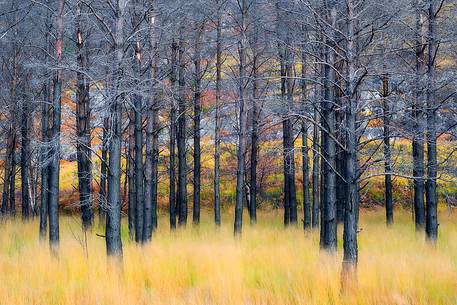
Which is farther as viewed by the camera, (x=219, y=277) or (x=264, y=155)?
(x=264, y=155)

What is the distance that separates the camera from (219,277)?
22.9ft

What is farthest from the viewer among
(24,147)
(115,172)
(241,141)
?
(24,147)

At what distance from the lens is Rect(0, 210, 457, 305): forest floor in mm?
5805

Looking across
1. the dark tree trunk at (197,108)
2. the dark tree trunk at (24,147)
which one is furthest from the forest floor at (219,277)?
the dark tree trunk at (24,147)

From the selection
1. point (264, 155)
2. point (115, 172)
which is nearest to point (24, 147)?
point (264, 155)

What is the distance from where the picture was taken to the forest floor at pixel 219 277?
5.80 meters

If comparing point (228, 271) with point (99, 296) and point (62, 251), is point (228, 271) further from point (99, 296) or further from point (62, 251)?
point (62, 251)

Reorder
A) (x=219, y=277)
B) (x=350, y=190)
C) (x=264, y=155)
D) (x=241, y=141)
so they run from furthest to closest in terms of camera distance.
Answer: (x=241, y=141) → (x=264, y=155) → (x=219, y=277) → (x=350, y=190)

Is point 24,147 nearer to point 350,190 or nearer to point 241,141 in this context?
point 241,141

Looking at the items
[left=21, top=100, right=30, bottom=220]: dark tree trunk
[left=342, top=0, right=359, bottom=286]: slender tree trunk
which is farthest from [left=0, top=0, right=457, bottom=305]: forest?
[left=21, top=100, right=30, bottom=220]: dark tree trunk

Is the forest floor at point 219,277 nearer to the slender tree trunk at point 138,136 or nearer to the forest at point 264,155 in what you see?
the forest at point 264,155

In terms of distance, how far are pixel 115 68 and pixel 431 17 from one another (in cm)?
835

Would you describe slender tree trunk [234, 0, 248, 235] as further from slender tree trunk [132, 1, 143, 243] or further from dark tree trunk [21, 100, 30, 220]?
dark tree trunk [21, 100, 30, 220]

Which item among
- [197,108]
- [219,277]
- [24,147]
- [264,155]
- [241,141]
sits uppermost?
[197,108]
